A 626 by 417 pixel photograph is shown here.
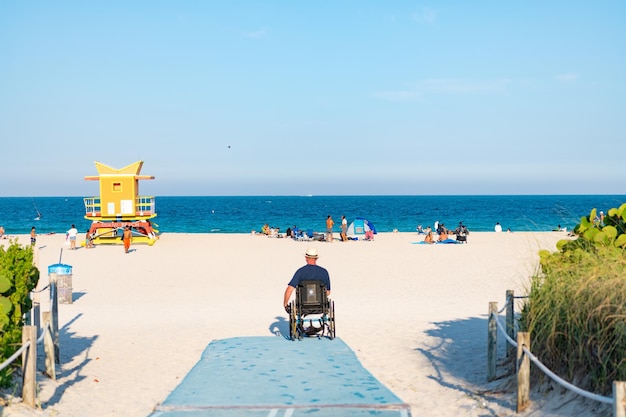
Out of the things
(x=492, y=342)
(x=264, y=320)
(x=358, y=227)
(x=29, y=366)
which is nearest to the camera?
(x=29, y=366)

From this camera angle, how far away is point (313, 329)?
10570 mm

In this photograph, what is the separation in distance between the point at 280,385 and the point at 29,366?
2662mm

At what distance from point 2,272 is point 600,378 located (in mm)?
6100

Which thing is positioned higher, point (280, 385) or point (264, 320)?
point (280, 385)

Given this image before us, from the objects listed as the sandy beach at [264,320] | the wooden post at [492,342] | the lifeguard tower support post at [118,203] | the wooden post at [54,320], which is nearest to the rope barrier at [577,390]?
the sandy beach at [264,320]

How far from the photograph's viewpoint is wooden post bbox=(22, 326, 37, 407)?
640 centimetres

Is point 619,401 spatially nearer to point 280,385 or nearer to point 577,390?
point 577,390

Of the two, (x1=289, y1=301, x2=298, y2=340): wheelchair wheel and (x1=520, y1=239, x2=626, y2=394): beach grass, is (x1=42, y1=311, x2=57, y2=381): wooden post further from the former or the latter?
(x1=520, y1=239, x2=626, y2=394): beach grass

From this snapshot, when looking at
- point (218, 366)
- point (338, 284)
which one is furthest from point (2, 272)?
point (338, 284)

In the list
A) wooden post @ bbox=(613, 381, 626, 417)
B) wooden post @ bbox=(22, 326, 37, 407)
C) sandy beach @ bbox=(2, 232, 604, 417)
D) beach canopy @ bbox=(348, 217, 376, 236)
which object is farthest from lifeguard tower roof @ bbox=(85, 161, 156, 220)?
wooden post @ bbox=(613, 381, 626, 417)

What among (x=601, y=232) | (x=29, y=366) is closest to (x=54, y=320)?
(x=29, y=366)

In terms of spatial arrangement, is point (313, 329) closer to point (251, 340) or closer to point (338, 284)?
point (251, 340)

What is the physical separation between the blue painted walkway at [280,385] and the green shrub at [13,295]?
5.44 ft

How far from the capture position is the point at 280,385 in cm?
750
